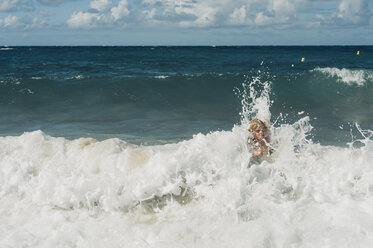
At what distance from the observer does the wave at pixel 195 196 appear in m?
4.15

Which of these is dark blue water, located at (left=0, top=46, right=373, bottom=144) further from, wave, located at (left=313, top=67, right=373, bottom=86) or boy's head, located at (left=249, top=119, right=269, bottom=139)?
boy's head, located at (left=249, top=119, right=269, bottom=139)

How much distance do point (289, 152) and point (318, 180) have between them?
Answer: 21.9 inches

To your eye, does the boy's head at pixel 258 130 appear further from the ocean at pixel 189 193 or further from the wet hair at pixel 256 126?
the ocean at pixel 189 193

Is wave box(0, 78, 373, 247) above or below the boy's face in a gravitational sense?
below

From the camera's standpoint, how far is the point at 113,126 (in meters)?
11.1

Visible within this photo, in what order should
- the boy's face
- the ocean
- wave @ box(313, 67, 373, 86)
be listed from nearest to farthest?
the ocean, the boy's face, wave @ box(313, 67, 373, 86)

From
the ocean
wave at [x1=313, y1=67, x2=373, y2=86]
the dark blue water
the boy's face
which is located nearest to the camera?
the ocean

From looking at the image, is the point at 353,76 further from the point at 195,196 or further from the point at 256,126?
the point at 195,196

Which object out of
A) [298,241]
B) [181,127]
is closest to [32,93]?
[181,127]

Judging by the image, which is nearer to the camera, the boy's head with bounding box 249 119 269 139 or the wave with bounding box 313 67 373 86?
the boy's head with bounding box 249 119 269 139

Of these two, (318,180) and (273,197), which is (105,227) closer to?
(273,197)

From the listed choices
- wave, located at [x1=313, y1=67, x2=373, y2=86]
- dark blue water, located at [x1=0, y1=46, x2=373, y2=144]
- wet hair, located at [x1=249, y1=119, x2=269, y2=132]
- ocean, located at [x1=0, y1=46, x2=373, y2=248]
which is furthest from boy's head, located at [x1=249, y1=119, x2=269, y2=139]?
wave, located at [x1=313, y1=67, x2=373, y2=86]

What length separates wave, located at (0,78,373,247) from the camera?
4148 millimetres

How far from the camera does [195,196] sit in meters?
4.96
